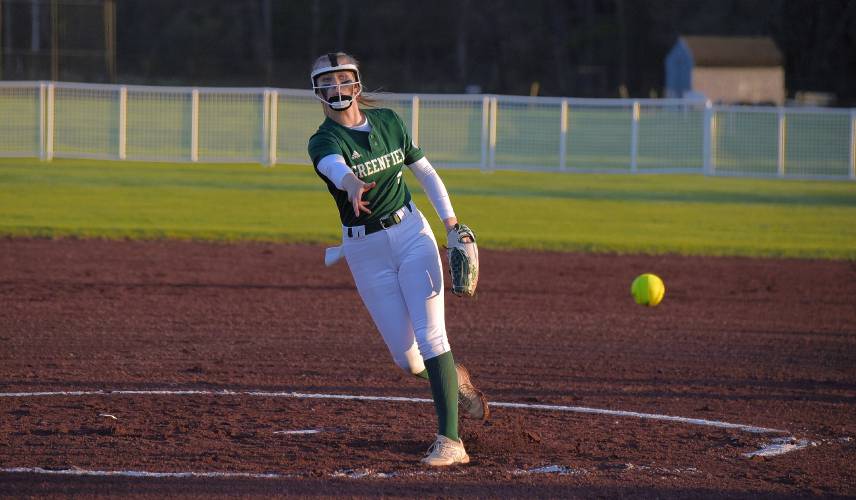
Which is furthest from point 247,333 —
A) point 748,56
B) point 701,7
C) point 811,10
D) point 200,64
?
point 701,7

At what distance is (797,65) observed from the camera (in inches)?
677

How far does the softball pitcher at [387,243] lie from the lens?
20.1 ft

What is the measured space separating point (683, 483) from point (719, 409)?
2098 mm

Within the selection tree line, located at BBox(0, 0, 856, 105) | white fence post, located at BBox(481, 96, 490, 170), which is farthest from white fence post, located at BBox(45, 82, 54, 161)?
tree line, located at BBox(0, 0, 856, 105)

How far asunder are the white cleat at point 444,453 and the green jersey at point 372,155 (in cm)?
127

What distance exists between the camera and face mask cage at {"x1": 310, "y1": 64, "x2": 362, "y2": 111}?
240 inches

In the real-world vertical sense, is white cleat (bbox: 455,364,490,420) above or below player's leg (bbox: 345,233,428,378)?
below

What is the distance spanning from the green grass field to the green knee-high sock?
10.5 meters

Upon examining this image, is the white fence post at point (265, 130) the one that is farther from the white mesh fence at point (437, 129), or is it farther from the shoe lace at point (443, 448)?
the shoe lace at point (443, 448)

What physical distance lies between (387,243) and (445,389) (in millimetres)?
857

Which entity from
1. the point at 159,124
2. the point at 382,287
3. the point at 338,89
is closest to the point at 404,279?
the point at 382,287

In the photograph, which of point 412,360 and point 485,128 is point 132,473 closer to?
point 412,360

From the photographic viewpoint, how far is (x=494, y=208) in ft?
70.8

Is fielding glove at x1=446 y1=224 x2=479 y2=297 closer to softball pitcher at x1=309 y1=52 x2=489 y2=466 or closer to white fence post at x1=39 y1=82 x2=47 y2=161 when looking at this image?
softball pitcher at x1=309 y1=52 x2=489 y2=466
